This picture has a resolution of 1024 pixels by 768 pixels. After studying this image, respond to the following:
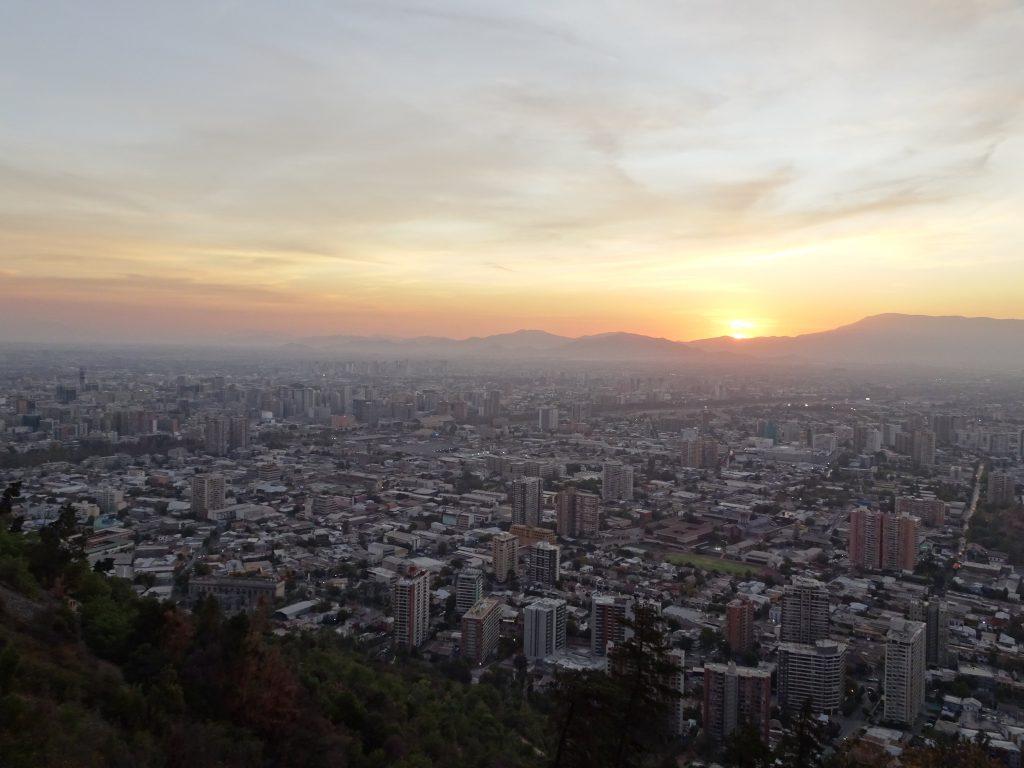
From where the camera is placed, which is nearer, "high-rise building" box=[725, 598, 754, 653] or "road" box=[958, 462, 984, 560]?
"high-rise building" box=[725, 598, 754, 653]

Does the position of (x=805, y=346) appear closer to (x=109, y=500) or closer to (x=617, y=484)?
(x=617, y=484)

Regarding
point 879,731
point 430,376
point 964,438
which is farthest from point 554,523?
point 430,376

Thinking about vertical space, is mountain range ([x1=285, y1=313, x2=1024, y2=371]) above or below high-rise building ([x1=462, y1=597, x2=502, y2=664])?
above

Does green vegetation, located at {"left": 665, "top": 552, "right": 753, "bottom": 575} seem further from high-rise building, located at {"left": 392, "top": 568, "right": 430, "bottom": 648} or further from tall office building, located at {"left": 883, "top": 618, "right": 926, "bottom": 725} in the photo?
high-rise building, located at {"left": 392, "top": 568, "right": 430, "bottom": 648}

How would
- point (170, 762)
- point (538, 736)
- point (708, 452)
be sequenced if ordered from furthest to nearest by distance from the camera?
point (708, 452) → point (538, 736) → point (170, 762)

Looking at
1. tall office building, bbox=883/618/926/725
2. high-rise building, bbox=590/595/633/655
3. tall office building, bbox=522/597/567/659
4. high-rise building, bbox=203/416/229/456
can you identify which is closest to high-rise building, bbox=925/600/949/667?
tall office building, bbox=883/618/926/725

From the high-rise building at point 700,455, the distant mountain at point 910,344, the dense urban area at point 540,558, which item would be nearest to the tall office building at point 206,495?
the dense urban area at point 540,558

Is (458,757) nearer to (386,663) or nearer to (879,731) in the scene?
(386,663)
